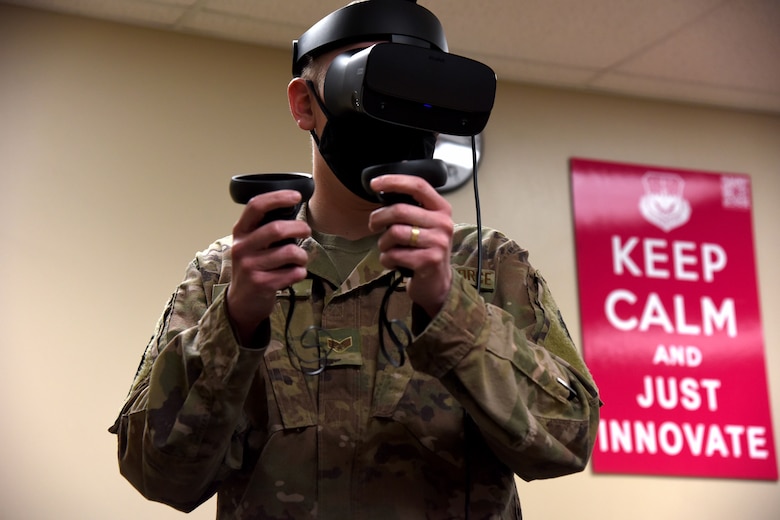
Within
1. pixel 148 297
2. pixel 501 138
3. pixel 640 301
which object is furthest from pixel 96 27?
pixel 640 301

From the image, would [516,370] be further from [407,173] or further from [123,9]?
[123,9]

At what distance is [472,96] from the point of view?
91 cm

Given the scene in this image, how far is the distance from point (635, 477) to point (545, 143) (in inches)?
46.8

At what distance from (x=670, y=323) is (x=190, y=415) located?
2613 mm

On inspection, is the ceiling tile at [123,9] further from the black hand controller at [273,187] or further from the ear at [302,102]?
the black hand controller at [273,187]

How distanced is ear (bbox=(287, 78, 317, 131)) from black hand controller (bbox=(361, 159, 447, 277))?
33cm

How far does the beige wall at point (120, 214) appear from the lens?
8.52ft

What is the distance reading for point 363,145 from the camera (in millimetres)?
999

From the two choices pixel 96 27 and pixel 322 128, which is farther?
pixel 96 27

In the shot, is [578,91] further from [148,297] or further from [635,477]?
[148,297]

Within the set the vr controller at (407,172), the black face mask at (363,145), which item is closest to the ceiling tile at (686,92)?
the black face mask at (363,145)

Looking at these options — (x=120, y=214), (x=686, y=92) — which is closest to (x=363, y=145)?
(x=120, y=214)

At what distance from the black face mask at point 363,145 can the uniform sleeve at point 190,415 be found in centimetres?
21

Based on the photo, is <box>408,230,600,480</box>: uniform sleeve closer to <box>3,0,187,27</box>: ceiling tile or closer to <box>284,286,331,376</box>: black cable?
<box>284,286,331,376</box>: black cable
